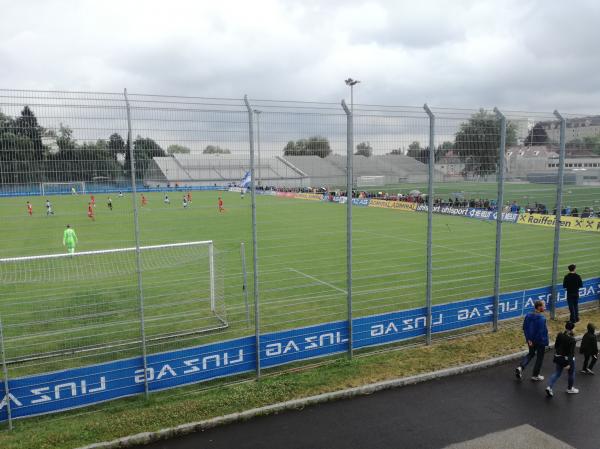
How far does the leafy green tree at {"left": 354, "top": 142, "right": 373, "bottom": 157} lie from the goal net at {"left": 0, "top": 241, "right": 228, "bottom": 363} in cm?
441

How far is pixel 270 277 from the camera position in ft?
53.3

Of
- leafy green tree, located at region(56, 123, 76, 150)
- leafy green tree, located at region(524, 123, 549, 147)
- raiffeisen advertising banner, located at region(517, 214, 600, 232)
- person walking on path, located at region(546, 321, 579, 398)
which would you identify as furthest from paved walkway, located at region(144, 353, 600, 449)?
raiffeisen advertising banner, located at region(517, 214, 600, 232)

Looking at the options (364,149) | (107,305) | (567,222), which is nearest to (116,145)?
(364,149)

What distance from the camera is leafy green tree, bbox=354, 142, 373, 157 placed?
28.8 ft

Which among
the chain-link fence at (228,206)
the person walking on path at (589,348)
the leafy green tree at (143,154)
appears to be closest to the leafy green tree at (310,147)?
the chain-link fence at (228,206)

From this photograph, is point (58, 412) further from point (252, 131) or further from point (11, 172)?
point (252, 131)

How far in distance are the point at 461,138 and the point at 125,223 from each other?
25.5 meters

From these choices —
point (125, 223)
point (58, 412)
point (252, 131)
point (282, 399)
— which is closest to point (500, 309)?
point (282, 399)

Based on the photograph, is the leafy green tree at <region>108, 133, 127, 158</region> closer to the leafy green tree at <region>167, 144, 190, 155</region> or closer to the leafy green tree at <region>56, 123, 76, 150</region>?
the leafy green tree at <region>56, 123, 76, 150</region>

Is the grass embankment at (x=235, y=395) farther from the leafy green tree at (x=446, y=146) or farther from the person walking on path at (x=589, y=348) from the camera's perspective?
the leafy green tree at (x=446, y=146)

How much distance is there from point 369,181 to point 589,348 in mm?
5053

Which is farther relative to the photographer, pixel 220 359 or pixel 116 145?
pixel 220 359

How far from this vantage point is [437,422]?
684 centimetres

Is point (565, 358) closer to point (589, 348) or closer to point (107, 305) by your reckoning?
point (589, 348)
